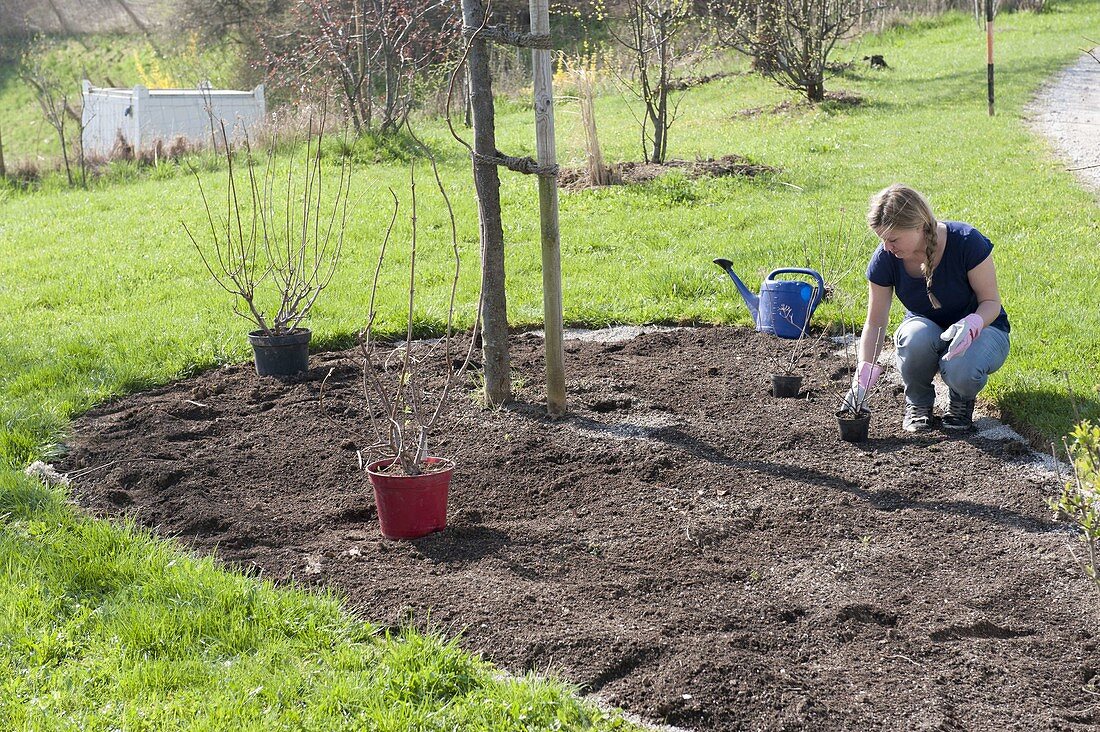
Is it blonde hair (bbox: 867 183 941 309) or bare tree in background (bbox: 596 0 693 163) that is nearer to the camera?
blonde hair (bbox: 867 183 941 309)

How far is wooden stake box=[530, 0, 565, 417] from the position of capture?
4480 mm

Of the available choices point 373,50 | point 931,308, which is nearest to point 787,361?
point 931,308

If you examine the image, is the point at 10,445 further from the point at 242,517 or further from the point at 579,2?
the point at 579,2

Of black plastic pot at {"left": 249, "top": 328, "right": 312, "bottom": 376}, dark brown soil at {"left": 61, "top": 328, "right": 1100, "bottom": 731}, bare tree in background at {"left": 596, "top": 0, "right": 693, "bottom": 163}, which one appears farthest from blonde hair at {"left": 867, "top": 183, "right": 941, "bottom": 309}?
bare tree in background at {"left": 596, "top": 0, "right": 693, "bottom": 163}

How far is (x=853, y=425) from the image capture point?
14.3 feet

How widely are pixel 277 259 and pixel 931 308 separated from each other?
5.68 metres

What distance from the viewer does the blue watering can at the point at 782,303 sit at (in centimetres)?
557

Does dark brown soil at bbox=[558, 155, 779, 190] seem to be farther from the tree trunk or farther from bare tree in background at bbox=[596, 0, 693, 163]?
the tree trunk

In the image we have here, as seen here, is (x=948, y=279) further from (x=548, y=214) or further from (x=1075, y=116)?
(x=1075, y=116)

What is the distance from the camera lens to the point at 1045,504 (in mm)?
3727

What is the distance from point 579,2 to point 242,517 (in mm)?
25598

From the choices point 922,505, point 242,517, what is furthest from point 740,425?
point 242,517

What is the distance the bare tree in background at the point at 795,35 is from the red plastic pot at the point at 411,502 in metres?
13.0

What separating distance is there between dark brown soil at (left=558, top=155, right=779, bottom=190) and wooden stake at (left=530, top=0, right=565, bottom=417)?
239 inches
